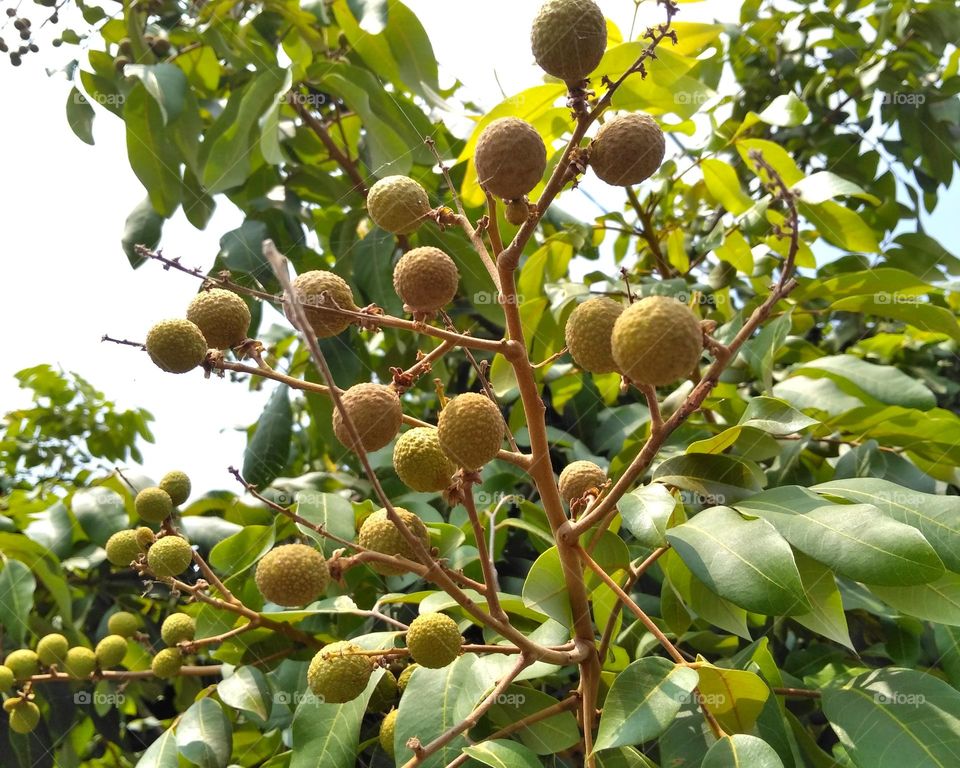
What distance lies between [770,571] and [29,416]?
2.59 meters

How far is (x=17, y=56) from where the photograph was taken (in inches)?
81.4

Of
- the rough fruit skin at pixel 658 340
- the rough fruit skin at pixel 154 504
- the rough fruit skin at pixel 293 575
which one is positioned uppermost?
the rough fruit skin at pixel 658 340

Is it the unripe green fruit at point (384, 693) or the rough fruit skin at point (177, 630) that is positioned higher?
the rough fruit skin at point (177, 630)

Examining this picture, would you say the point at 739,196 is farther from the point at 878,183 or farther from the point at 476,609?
the point at 476,609

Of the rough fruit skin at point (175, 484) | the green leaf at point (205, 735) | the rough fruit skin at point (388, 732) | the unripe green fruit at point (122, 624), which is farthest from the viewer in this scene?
the unripe green fruit at point (122, 624)

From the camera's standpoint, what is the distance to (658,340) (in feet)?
2.39

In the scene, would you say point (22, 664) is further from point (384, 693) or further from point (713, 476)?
point (713, 476)

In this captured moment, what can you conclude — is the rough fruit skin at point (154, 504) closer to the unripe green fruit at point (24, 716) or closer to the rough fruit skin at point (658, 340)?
the unripe green fruit at point (24, 716)

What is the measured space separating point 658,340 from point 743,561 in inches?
10.5

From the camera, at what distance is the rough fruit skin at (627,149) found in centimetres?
83

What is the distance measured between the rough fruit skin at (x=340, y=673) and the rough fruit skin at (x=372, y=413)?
23 centimetres

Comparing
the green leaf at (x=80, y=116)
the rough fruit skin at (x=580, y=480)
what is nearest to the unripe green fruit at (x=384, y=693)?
the rough fruit skin at (x=580, y=480)

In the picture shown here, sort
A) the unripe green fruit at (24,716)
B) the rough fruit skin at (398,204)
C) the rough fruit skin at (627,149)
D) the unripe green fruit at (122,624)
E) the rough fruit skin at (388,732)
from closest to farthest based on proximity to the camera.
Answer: the rough fruit skin at (627,149) < the rough fruit skin at (398,204) < the rough fruit skin at (388,732) < the unripe green fruit at (24,716) < the unripe green fruit at (122,624)

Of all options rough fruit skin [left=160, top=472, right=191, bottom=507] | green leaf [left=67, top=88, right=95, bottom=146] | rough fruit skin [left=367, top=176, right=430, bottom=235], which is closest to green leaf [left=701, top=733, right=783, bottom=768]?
rough fruit skin [left=367, top=176, right=430, bottom=235]
